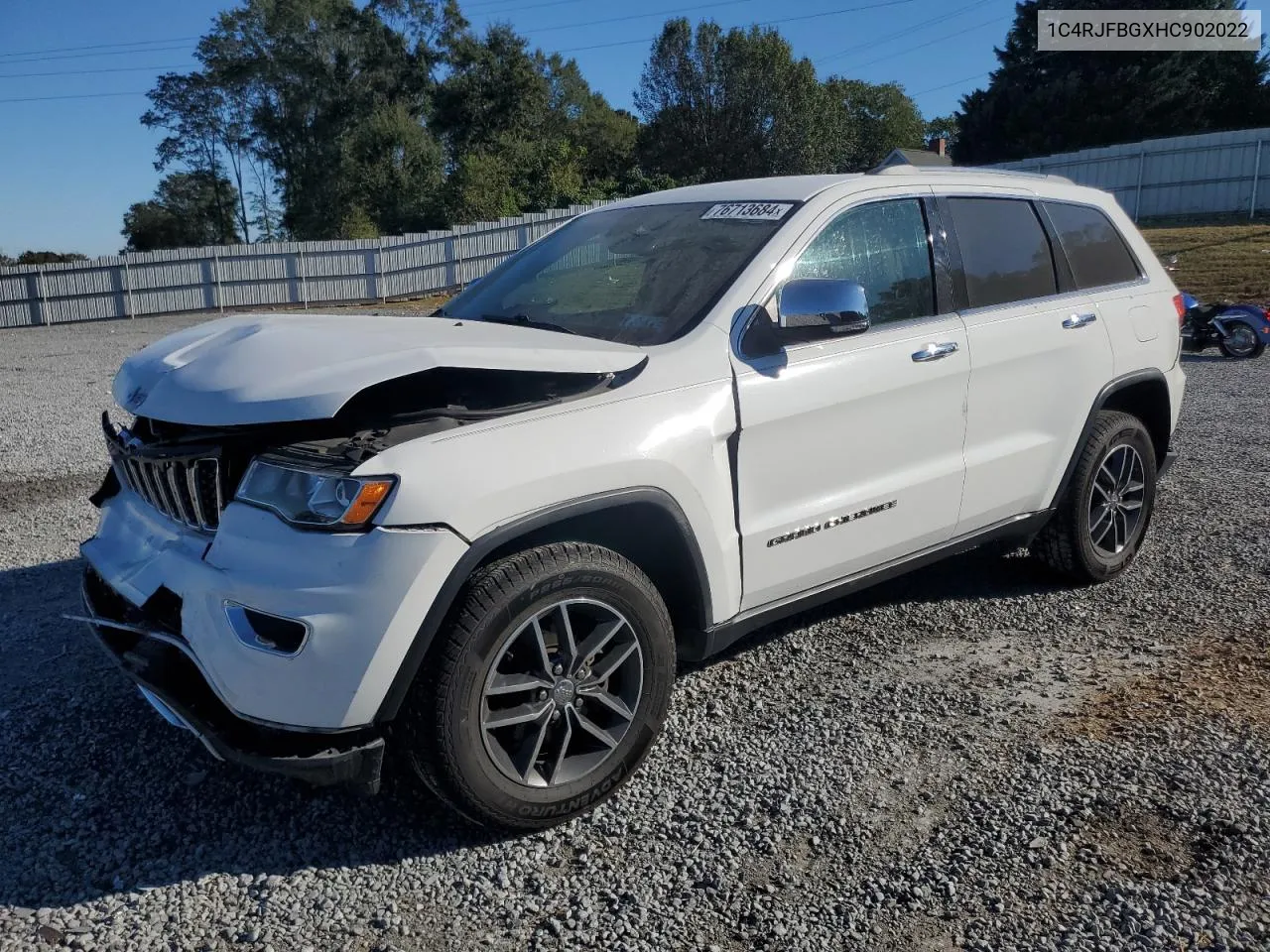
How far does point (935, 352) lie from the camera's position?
395 cm

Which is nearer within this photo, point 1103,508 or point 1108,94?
point 1103,508

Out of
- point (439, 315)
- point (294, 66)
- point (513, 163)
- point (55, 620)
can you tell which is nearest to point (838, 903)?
point (439, 315)

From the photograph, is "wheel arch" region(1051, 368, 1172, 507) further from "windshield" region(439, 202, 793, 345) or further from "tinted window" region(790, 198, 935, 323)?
"windshield" region(439, 202, 793, 345)

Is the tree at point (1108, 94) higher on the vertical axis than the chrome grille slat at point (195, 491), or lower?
higher

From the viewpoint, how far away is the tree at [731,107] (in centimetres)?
5541

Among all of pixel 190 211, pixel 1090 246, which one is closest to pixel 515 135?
pixel 190 211

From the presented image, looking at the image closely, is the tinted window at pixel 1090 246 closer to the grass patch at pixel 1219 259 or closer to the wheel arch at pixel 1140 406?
the wheel arch at pixel 1140 406

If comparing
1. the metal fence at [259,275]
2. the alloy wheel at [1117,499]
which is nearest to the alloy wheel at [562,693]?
the alloy wheel at [1117,499]

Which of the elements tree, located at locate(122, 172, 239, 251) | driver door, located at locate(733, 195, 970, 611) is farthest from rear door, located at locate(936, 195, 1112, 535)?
tree, located at locate(122, 172, 239, 251)

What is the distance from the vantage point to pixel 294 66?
53.3 m

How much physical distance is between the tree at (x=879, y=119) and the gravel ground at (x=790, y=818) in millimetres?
69030

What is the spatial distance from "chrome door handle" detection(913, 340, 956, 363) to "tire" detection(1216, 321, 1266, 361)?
1112cm

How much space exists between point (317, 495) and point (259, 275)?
29271 millimetres

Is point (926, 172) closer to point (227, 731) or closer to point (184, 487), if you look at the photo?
point (184, 487)
